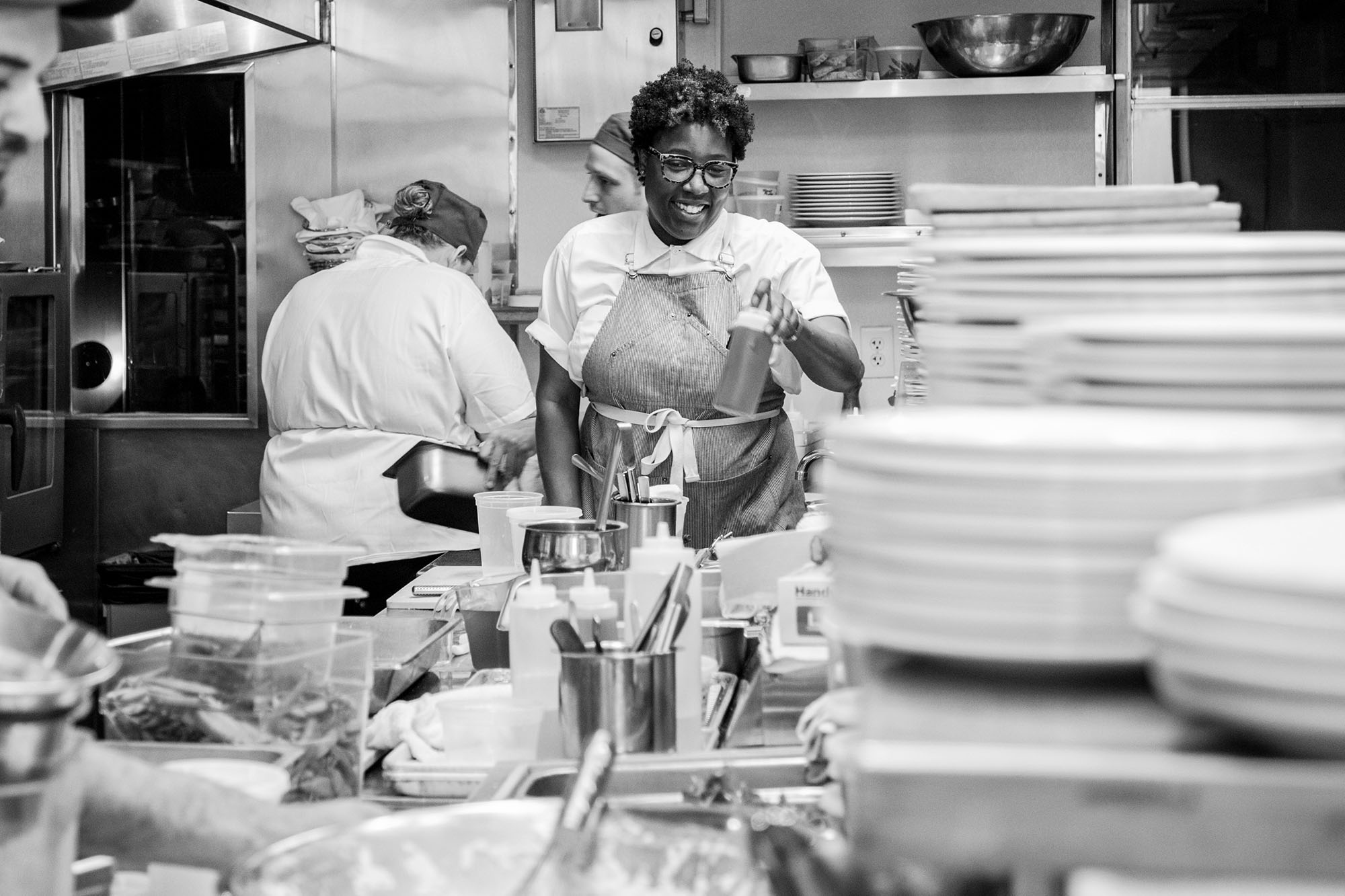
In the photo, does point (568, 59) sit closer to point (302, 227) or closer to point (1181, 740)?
point (302, 227)

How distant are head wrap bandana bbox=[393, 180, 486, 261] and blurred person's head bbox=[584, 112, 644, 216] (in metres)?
0.50

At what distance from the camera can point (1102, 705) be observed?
744 mm

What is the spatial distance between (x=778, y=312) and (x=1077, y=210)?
138 centimetres

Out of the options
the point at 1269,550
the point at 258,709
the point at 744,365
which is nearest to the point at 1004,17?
the point at 744,365

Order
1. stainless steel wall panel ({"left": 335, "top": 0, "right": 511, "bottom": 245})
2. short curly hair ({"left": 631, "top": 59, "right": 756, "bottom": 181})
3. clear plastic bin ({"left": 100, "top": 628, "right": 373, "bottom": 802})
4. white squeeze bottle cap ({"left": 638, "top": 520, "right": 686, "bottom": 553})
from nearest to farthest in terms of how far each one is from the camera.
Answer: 1. clear plastic bin ({"left": 100, "top": 628, "right": 373, "bottom": 802})
2. white squeeze bottle cap ({"left": 638, "top": 520, "right": 686, "bottom": 553})
3. short curly hair ({"left": 631, "top": 59, "right": 756, "bottom": 181})
4. stainless steel wall panel ({"left": 335, "top": 0, "right": 511, "bottom": 245})

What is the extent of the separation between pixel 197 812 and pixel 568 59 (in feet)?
14.1

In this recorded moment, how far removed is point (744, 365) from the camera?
2342 millimetres

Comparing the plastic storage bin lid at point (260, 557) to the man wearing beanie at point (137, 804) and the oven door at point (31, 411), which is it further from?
the oven door at point (31, 411)

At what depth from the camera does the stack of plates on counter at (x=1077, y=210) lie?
51.8 inches

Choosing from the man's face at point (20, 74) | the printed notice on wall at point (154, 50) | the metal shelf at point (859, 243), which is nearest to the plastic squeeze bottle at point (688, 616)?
the man's face at point (20, 74)

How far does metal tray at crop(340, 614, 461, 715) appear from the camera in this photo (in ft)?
7.15

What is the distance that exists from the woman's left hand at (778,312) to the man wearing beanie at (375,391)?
45.5 inches

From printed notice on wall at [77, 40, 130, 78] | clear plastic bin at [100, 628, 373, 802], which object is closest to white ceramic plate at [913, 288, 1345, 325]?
clear plastic bin at [100, 628, 373, 802]

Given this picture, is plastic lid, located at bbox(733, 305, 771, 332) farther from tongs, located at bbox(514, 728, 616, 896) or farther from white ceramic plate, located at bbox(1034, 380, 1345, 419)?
white ceramic plate, located at bbox(1034, 380, 1345, 419)
